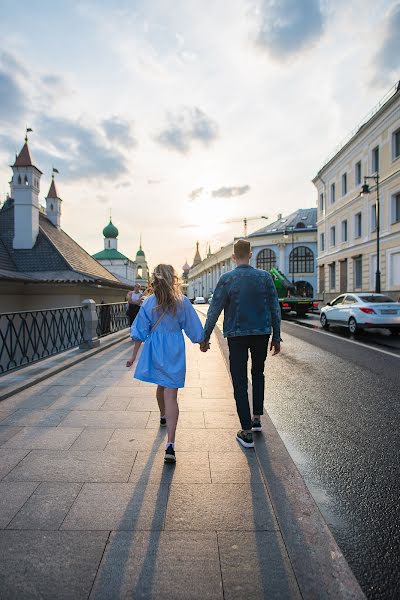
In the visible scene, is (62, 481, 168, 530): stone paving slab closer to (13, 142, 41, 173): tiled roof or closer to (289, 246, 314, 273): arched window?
(13, 142, 41, 173): tiled roof

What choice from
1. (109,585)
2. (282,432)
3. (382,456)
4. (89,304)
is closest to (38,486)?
(109,585)

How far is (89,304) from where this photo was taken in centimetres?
1022

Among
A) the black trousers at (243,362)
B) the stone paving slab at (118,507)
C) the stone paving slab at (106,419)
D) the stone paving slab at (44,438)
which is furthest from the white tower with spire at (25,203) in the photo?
the stone paving slab at (118,507)

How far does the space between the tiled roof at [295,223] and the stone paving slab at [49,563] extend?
60.4 meters

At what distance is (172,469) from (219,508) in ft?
2.21

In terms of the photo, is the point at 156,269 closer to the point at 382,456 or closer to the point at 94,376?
the point at 382,456

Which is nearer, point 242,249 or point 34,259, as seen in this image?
point 242,249

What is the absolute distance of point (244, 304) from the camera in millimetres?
3750

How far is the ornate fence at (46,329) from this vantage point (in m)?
7.53

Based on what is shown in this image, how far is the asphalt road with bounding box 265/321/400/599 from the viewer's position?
7.45 feet

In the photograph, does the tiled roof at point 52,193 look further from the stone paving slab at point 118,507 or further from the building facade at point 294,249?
the stone paving slab at point 118,507

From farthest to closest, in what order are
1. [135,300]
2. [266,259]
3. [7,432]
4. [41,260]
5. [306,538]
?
1. [266,259]
2. [41,260]
3. [135,300]
4. [7,432]
5. [306,538]

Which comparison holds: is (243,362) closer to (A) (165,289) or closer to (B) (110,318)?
(A) (165,289)

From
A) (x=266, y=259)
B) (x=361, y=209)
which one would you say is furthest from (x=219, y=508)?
(x=266, y=259)
